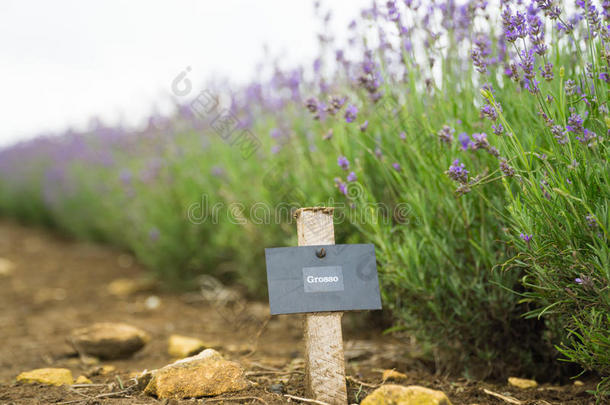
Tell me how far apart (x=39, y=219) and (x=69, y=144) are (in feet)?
4.08

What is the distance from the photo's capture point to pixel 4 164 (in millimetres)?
8531

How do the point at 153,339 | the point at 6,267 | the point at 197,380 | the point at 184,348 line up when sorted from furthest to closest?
the point at 6,267 < the point at 153,339 < the point at 184,348 < the point at 197,380

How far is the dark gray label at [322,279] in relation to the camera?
62.2 inches

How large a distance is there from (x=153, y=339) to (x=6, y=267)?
3.09 m

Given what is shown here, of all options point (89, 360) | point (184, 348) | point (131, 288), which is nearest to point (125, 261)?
point (131, 288)

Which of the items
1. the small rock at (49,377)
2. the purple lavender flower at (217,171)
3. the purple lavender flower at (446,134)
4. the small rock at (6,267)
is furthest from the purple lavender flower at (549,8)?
the small rock at (6,267)

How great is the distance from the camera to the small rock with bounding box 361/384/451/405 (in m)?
1.43

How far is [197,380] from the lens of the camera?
1676 millimetres

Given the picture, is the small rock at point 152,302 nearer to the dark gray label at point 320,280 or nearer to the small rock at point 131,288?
the small rock at point 131,288

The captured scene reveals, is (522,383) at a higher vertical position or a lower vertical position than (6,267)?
lower

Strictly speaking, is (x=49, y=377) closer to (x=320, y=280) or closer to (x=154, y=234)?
(x=320, y=280)

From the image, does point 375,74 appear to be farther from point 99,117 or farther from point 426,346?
point 99,117

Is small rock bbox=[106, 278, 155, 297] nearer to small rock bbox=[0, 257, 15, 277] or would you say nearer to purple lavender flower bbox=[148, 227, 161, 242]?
purple lavender flower bbox=[148, 227, 161, 242]

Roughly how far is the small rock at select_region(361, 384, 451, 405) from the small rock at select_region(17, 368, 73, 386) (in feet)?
3.86
